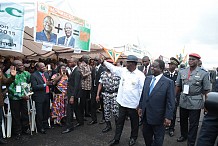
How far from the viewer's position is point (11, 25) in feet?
13.8

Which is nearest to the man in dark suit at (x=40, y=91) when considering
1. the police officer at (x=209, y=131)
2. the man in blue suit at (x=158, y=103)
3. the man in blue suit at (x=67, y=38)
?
the man in blue suit at (x=67, y=38)

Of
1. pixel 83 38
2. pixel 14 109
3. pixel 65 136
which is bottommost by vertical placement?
pixel 65 136

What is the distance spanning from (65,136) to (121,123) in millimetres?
1611

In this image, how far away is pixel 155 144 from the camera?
320 cm

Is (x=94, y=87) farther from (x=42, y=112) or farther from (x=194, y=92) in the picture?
(x=194, y=92)

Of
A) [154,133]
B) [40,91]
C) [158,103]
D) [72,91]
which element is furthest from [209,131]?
[40,91]

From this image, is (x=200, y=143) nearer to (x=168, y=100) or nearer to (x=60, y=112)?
(x=168, y=100)

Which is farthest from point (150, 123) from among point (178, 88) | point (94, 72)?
point (94, 72)

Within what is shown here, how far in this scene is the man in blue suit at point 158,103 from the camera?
3.07 metres

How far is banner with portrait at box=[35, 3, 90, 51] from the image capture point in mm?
5090

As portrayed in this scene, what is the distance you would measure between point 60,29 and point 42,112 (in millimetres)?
2653

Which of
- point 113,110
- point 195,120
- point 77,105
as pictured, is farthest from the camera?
point 77,105

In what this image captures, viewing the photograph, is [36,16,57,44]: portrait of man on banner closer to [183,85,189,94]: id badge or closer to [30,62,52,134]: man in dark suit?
[30,62,52,134]: man in dark suit

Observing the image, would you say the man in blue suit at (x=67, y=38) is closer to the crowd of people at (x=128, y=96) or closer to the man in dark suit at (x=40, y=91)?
the crowd of people at (x=128, y=96)
